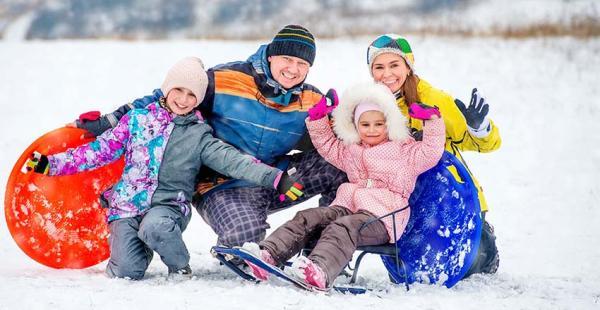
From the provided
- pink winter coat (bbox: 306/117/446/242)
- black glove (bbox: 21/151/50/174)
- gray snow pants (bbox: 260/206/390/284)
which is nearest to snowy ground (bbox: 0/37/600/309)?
gray snow pants (bbox: 260/206/390/284)

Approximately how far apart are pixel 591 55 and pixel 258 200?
9497 millimetres

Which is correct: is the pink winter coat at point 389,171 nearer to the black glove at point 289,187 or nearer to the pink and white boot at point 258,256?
the black glove at point 289,187

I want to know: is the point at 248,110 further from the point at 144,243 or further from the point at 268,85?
the point at 144,243

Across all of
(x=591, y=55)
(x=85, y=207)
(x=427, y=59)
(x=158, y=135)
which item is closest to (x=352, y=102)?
(x=158, y=135)

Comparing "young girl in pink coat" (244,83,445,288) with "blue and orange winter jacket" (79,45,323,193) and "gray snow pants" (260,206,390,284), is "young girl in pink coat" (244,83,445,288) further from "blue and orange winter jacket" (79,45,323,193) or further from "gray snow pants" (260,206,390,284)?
"blue and orange winter jacket" (79,45,323,193)

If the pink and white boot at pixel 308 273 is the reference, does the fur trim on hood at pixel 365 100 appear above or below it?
above

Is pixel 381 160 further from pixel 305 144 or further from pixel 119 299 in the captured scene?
pixel 119 299

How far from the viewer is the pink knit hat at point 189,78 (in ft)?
11.4

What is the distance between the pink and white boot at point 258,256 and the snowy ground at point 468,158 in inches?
3.4

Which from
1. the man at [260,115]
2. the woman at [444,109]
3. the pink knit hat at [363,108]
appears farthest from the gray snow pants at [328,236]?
the woman at [444,109]

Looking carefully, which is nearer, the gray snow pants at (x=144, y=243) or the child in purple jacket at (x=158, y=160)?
the gray snow pants at (x=144, y=243)

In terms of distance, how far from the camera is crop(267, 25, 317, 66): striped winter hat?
368 centimetres

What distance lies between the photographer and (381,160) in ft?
11.2

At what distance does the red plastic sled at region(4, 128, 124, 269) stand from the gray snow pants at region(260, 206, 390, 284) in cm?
124
